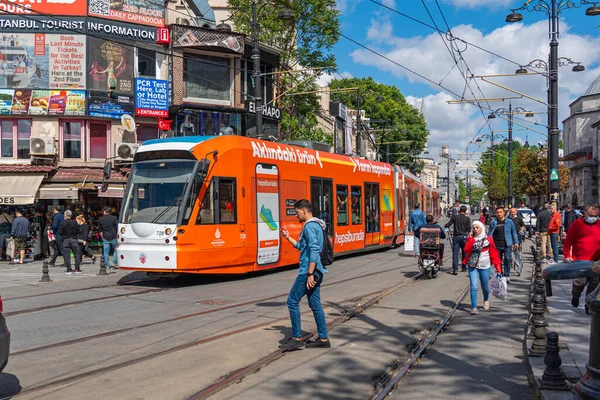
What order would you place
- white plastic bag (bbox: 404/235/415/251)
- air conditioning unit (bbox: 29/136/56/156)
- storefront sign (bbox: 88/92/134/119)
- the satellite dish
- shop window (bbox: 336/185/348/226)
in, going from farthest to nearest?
1. storefront sign (bbox: 88/92/134/119)
2. the satellite dish
3. air conditioning unit (bbox: 29/136/56/156)
4. white plastic bag (bbox: 404/235/415/251)
5. shop window (bbox: 336/185/348/226)

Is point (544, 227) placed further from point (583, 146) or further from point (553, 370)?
point (583, 146)

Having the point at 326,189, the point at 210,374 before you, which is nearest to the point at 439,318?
the point at 210,374

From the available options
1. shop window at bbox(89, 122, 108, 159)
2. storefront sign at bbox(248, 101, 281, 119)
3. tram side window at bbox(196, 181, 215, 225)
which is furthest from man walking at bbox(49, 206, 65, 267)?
storefront sign at bbox(248, 101, 281, 119)

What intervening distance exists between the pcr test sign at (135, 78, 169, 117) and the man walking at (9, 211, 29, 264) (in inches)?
256

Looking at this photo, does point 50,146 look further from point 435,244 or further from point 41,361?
point 41,361

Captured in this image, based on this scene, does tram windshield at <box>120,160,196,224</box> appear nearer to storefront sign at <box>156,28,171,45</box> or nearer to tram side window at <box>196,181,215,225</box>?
tram side window at <box>196,181,215,225</box>

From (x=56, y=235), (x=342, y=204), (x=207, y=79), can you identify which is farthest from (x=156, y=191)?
(x=207, y=79)

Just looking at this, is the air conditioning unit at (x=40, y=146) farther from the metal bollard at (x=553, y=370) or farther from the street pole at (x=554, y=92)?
the metal bollard at (x=553, y=370)

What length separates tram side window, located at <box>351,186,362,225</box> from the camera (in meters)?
20.5

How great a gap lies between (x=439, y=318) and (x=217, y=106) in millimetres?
18910

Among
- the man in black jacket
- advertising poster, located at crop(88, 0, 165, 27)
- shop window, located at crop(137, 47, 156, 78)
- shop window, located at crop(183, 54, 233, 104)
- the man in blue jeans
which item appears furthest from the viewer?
shop window, located at crop(183, 54, 233, 104)

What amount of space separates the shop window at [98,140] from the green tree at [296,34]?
1009cm

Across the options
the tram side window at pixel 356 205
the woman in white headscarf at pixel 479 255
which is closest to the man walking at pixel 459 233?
the tram side window at pixel 356 205

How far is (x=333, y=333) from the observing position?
336 inches
